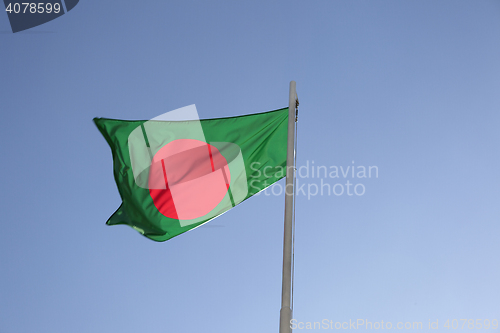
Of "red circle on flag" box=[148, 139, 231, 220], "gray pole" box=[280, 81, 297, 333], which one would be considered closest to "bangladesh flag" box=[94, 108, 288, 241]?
"red circle on flag" box=[148, 139, 231, 220]

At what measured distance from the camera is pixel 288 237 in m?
7.95

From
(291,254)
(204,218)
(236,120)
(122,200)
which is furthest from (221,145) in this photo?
(291,254)

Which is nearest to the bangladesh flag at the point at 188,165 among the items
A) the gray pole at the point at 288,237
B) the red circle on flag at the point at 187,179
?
→ the red circle on flag at the point at 187,179

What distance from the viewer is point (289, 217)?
8.21 m

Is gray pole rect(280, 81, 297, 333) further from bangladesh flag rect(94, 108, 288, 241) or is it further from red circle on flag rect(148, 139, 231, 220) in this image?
red circle on flag rect(148, 139, 231, 220)

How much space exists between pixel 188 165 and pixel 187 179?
323 mm

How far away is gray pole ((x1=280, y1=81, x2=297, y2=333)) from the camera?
23.8 feet

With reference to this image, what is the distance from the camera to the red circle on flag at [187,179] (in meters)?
10.1

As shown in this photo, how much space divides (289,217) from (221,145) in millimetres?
2815

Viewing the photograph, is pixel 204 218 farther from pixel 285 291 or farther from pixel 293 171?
pixel 285 291

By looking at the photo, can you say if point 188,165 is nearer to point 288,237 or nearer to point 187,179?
point 187,179

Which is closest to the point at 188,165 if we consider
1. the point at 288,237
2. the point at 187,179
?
the point at 187,179

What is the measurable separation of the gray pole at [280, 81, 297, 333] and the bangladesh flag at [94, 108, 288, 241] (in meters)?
0.95

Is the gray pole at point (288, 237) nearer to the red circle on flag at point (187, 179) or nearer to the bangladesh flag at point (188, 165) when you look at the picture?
the bangladesh flag at point (188, 165)
